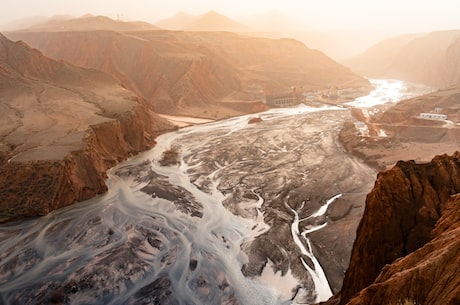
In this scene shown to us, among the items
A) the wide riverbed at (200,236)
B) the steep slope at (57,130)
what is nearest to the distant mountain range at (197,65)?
the steep slope at (57,130)

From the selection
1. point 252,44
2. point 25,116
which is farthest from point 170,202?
point 252,44

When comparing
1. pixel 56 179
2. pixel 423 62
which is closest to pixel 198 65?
pixel 56 179

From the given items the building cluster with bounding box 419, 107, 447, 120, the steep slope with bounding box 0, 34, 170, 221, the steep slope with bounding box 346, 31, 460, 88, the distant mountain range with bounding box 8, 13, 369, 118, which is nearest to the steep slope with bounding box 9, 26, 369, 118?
the distant mountain range with bounding box 8, 13, 369, 118

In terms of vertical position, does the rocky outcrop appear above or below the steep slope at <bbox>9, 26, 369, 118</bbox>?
above

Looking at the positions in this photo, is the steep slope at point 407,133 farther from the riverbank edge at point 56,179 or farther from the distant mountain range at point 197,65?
the riverbank edge at point 56,179

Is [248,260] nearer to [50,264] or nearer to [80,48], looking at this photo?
[50,264]

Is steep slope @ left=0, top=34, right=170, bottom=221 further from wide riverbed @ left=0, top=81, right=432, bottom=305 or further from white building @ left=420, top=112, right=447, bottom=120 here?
white building @ left=420, top=112, right=447, bottom=120
